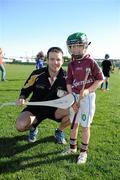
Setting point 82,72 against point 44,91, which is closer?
point 82,72

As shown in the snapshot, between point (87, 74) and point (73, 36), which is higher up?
point (73, 36)

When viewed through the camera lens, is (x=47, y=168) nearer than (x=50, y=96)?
Yes

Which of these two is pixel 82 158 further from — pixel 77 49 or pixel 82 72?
pixel 77 49

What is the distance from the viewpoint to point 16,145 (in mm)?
5234

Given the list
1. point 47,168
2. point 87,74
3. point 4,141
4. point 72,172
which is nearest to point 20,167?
point 47,168

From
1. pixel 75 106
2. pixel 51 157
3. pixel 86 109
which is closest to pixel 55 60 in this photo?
pixel 75 106

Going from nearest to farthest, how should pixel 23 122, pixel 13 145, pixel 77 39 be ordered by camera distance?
pixel 77 39, pixel 23 122, pixel 13 145

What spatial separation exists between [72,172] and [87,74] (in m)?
1.34

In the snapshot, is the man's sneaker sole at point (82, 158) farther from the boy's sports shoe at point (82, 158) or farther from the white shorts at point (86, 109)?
the white shorts at point (86, 109)

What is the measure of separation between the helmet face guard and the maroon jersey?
12 cm

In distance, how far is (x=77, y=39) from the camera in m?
4.42

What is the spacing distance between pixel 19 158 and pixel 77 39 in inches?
75.1

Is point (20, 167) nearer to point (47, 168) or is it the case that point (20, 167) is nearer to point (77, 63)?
point (47, 168)

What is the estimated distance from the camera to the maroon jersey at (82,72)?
14.9 ft
